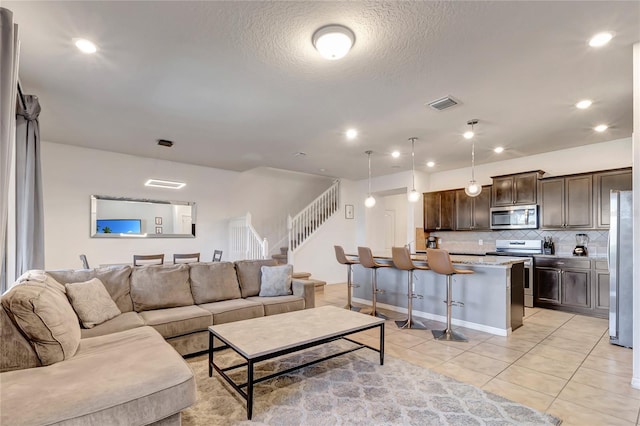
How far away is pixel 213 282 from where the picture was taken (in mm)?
3818

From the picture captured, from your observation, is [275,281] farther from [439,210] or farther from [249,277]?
[439,210]

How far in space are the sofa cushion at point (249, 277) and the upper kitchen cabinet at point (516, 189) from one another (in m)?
4.77

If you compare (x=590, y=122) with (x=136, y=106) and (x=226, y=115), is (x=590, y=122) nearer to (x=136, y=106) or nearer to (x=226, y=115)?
(x=226, y=115)

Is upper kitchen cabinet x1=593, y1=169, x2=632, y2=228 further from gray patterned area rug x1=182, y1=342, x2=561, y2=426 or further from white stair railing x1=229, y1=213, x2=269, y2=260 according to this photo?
white stair railing x1=229, y1=213, x2=269, y2=260

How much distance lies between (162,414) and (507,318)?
3934 mm

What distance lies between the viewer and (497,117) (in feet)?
12.9

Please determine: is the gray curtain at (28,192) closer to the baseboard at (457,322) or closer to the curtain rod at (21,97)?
the curtain rod at (21,97)

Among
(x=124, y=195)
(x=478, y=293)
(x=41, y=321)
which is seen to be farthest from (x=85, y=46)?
(x=478, y=293)

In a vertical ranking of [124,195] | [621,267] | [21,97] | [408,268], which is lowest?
[408,268]

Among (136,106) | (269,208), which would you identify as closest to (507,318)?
(136,106)

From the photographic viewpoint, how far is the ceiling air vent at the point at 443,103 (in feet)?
11.1

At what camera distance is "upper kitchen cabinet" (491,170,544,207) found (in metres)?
5.62

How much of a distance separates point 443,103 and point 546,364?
288 cm

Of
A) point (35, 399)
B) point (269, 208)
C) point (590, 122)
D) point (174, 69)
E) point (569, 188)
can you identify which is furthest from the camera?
point (269, 208)
